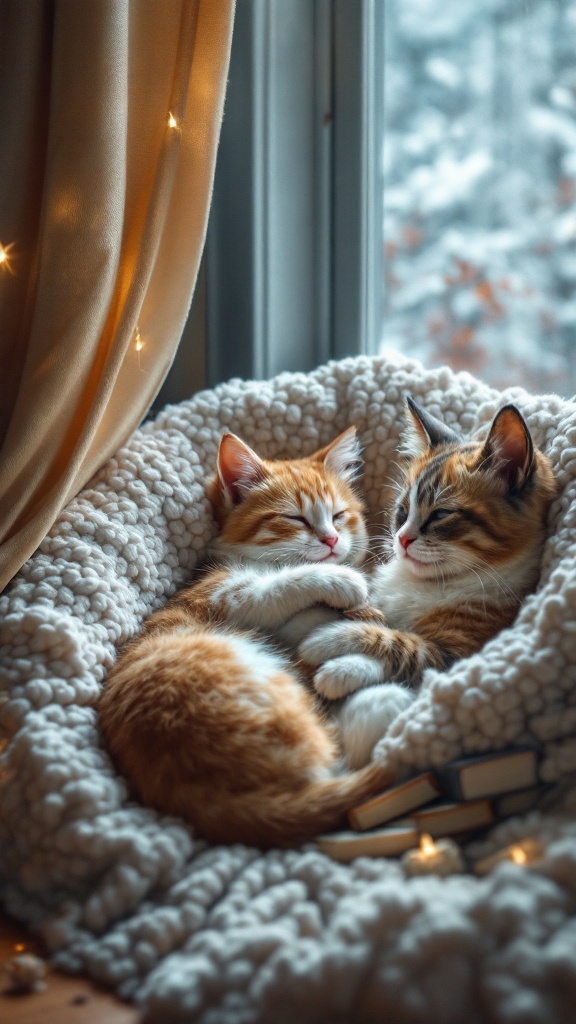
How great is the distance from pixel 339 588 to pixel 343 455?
0.40 m

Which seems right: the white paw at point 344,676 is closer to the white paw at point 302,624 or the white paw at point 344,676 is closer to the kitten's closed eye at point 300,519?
the white paw at point 302,624

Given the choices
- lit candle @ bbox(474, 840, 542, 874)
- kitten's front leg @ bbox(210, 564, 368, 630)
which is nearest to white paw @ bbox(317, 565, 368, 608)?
kitten's front leg @ bbox(210, 564, 368, 630)

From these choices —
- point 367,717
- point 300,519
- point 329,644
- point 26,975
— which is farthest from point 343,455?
point 26,975

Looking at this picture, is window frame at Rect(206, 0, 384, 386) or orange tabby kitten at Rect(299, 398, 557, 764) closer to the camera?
orange tabby kitten at Rect(299, 398, 557, 764)

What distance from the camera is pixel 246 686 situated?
1107 millimetres

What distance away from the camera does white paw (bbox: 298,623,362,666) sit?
128 cm

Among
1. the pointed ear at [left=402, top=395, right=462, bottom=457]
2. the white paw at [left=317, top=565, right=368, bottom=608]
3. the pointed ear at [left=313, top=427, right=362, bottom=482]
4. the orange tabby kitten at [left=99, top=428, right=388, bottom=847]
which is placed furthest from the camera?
the pointed ear at [left=313, top=427, right=362, bottom=482]

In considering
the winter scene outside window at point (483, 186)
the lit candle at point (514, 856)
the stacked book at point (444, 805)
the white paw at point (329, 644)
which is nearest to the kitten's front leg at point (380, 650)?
the white paw at point (329, 644)

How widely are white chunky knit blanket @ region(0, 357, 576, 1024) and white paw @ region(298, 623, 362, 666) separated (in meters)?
0.18

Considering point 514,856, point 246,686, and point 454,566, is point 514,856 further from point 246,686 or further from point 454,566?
point 454,566

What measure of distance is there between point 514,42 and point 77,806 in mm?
1685

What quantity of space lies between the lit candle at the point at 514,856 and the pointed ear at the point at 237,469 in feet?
2.80

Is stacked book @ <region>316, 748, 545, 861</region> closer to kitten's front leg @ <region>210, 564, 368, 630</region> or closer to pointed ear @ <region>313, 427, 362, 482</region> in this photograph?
kitten's front leg @ <region>210, 564, 368, 630</region>

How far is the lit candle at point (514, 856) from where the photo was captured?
35.2 inches
